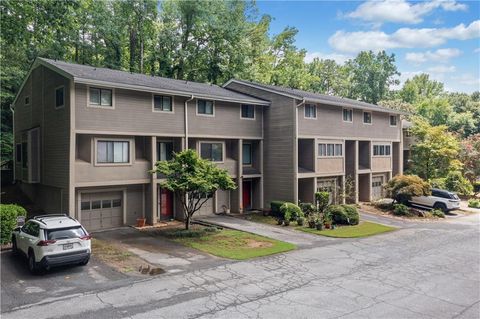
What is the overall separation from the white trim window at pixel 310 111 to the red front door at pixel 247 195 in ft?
23.1

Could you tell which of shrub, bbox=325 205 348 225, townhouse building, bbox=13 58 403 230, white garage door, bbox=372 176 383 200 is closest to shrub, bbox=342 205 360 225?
shrub, bbox=325 205 348 225

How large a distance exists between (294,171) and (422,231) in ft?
30.5

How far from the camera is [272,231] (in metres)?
23.1

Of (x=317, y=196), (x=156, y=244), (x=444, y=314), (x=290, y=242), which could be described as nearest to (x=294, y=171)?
(x=317, y=196)

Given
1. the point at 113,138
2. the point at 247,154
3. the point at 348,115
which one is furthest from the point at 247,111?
the point at 113,138

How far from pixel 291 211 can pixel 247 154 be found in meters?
6.58

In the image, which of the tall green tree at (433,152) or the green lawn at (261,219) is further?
the tall green tree at (433,152)

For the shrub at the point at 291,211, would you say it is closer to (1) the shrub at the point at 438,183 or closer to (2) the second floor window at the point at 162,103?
(2) the second floor window at the point at 162,103

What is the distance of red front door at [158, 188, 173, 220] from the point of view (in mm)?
25750

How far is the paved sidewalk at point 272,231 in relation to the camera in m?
20.7

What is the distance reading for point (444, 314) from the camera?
11305 mm

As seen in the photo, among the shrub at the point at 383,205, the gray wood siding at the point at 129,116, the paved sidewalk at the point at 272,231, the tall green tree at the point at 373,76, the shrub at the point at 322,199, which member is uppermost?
the tall green tree at the point at 373,76

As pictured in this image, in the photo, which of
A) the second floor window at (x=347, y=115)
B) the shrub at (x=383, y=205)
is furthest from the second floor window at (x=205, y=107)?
the shrub at (x=383, y=205)

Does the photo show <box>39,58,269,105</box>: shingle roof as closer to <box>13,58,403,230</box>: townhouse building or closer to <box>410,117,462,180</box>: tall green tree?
<box>13,58,403,230</box>: townhouse building
